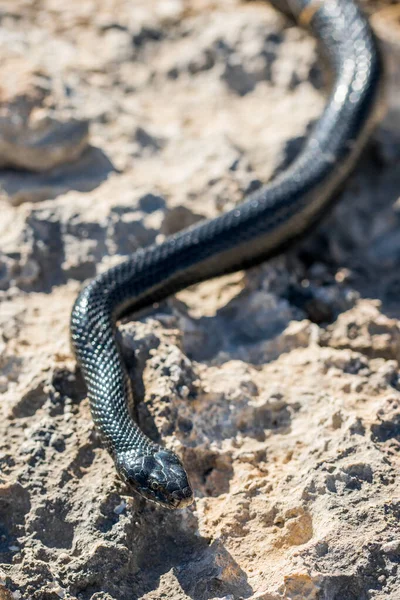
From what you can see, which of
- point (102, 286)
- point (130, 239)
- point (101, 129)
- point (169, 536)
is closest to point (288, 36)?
point (101, 129)

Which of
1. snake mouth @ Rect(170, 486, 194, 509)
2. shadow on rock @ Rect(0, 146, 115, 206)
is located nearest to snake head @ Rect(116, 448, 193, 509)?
snake mouth @ Rect(170, 486, 194, 509)

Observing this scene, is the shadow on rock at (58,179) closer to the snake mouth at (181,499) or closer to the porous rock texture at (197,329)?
the porous rock texture at (197,329)

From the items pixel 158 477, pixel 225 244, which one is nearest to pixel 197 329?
pixel 225 244

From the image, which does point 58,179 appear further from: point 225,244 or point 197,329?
point 197,329

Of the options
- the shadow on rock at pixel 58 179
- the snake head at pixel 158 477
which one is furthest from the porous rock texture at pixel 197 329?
the snake head at pixel 158 477

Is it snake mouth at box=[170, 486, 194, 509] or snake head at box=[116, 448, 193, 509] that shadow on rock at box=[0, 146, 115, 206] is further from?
snake mouth at box=[170, 486, 194, 509]

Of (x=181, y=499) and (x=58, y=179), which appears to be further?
(x=58, y=179)

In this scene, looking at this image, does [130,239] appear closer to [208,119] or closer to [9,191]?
[9,191]
